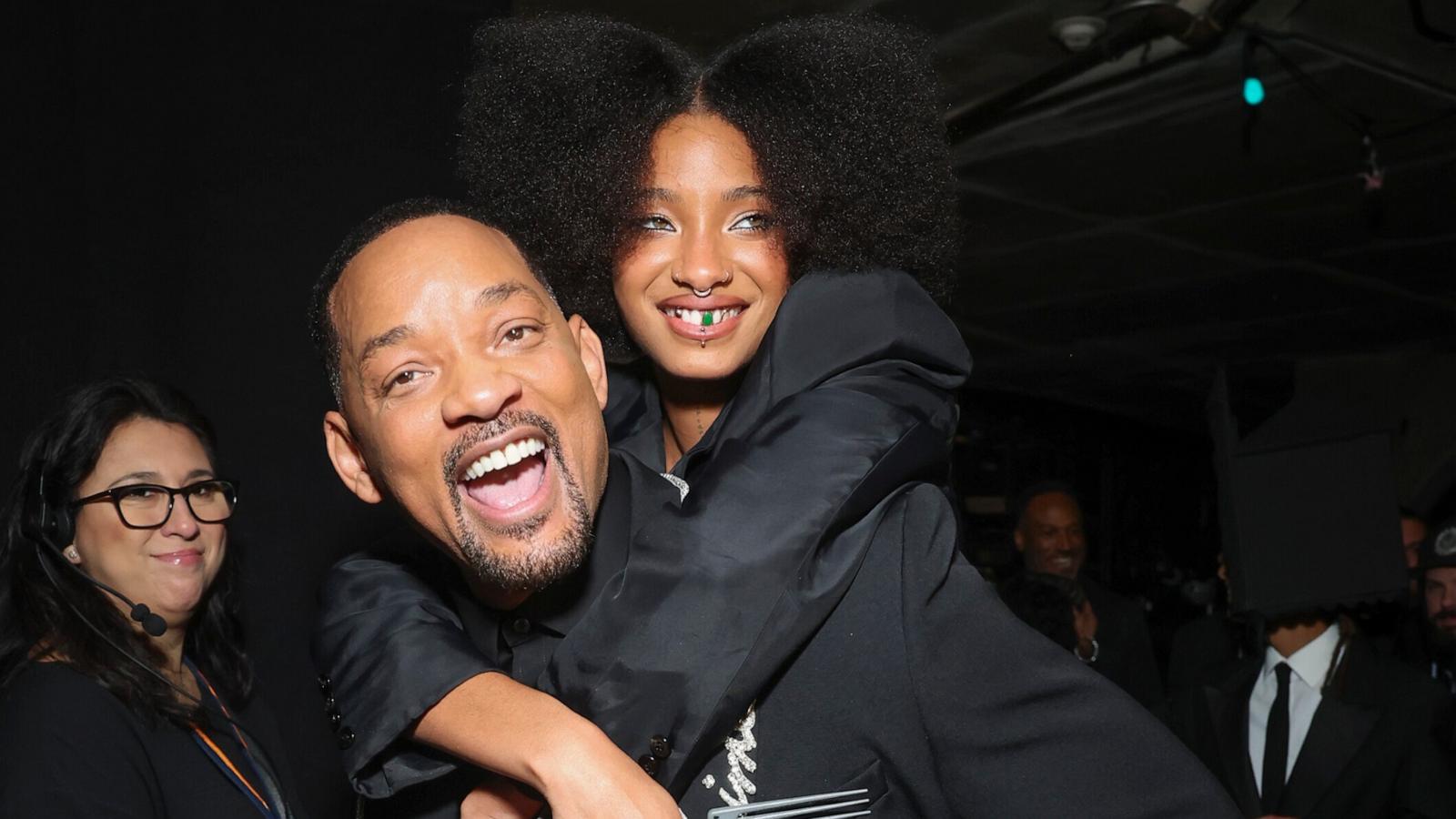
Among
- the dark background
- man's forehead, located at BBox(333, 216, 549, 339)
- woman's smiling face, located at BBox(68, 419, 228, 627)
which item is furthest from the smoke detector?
man's forehead, located at BBox(333, 216, 549, 339)

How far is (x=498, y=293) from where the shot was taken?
5.00ft

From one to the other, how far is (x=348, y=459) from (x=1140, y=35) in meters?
3.53

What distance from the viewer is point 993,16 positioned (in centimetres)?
448

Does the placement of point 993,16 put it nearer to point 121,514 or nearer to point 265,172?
point 265,172

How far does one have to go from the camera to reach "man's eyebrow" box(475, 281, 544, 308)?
1518mm

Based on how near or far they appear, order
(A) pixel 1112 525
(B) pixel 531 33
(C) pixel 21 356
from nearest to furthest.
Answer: (B) pixel 531 33 < (C) pixel 21 356 < (A) pixel 1112 525

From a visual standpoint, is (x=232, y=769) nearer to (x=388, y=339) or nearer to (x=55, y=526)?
(x=55, y=526)

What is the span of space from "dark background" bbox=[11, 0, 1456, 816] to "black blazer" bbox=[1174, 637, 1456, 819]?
0.72 meters

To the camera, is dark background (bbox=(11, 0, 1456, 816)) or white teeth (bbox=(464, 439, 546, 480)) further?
dark background (bbox=(11, 0, 1456, 816))

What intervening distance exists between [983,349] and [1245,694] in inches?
210

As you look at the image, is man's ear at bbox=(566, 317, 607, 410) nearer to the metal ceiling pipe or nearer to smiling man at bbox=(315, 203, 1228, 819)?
smiling man at bbox=(315, 203, 1228, 819)

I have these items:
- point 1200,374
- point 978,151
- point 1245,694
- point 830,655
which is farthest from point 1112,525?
point 830,655

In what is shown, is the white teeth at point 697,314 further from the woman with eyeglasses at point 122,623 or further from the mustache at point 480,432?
the woman with eyeglasses at point 122,623

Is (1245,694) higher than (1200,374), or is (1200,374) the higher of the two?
(1200,374)
